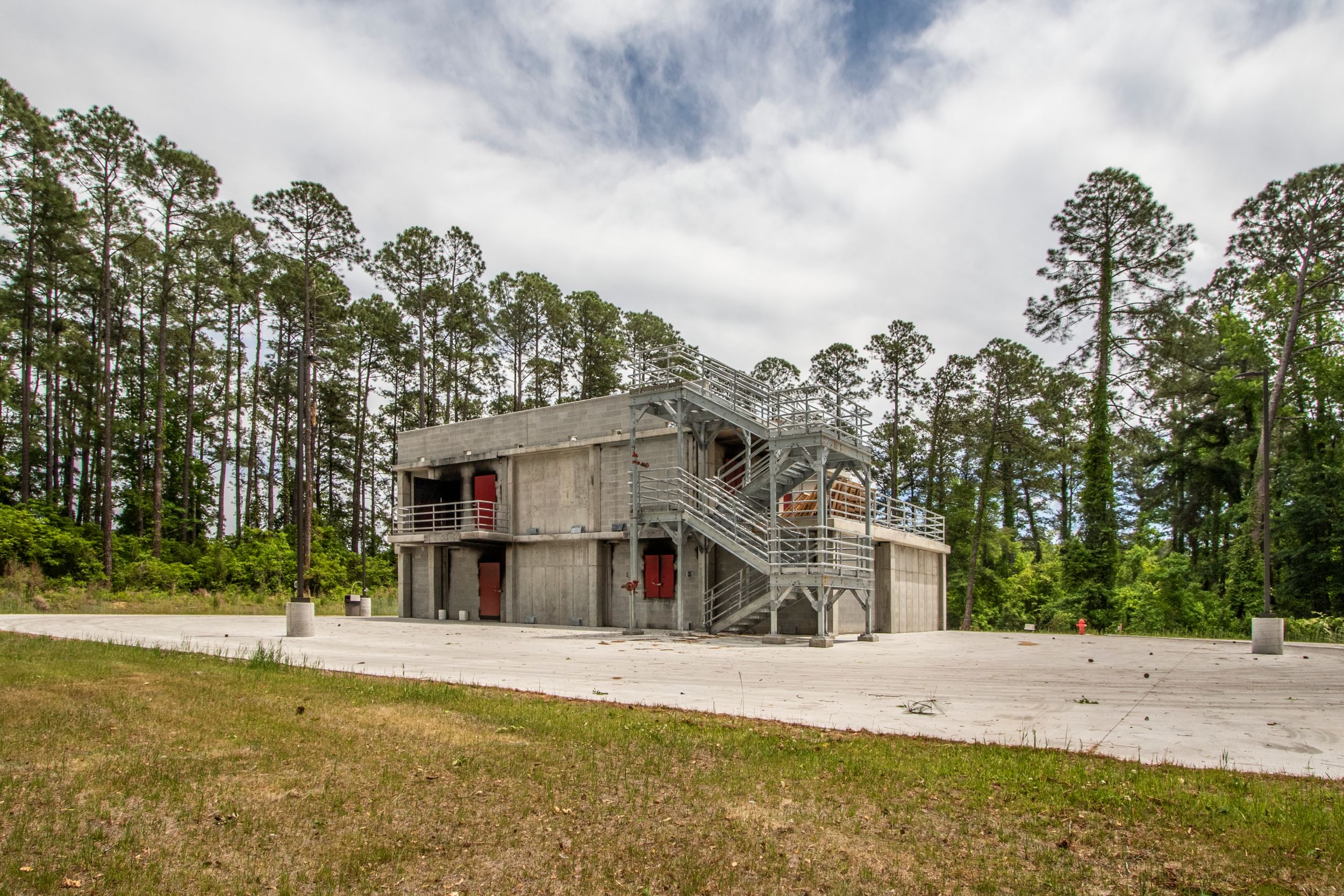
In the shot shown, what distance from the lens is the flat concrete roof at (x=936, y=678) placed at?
26.6 ft

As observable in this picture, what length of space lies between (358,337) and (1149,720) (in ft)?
166

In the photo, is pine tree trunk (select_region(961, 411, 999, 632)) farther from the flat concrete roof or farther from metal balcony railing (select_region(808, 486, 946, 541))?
the flat concrete roof

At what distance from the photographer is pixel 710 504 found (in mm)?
24531

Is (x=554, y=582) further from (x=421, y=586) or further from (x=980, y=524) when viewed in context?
(x=980, y=524)

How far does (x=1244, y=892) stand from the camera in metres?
4.25

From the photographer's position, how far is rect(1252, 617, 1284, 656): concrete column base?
1834 centimetres

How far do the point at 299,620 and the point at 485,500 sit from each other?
32.2ft

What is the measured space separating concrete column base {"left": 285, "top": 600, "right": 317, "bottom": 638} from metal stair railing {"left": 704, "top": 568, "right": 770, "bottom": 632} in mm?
10078

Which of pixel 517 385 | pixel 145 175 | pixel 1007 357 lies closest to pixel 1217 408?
pixel 1007 357

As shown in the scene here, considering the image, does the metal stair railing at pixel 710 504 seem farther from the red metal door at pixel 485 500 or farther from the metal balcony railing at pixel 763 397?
the red metal door at pixel 485 500

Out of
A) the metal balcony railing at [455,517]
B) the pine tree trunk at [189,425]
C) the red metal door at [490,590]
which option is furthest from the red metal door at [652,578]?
the pine tree trunk at [189,425]

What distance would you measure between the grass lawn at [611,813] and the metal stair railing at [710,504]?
45.1ft

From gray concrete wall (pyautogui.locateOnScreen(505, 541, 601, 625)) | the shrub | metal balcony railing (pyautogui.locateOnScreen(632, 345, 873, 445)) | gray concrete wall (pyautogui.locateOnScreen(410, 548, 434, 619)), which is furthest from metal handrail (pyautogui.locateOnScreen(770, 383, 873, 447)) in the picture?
the shrub

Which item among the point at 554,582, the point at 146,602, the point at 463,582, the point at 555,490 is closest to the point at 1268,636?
the point at 554,582
